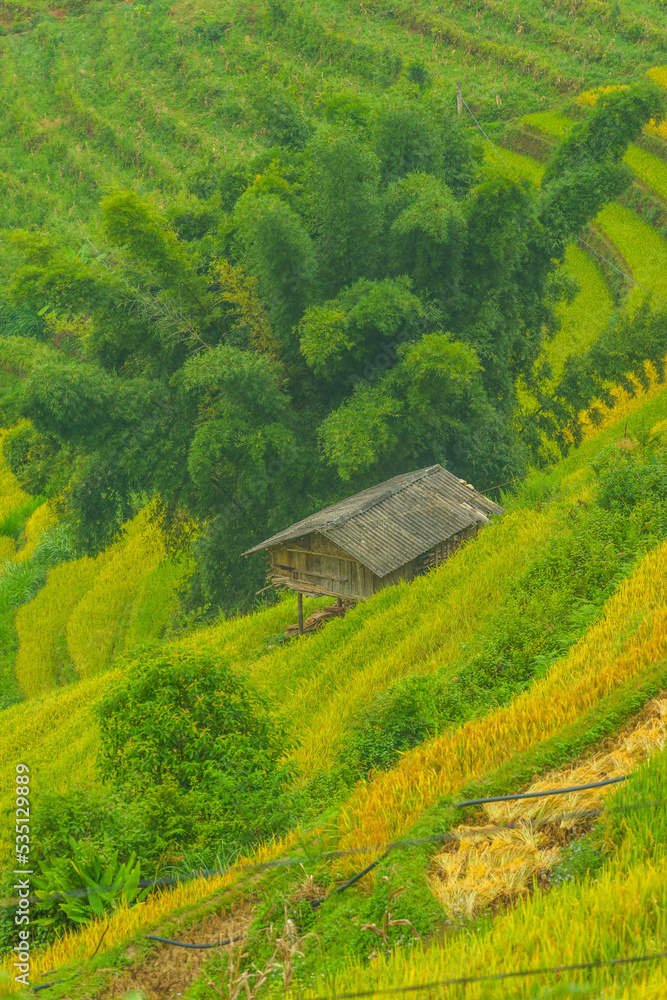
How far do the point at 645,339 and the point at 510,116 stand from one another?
18796 millimetres

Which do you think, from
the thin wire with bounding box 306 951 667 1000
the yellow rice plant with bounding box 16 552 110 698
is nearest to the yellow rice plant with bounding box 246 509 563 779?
the thin wire with bounding box 306 951 667 1000

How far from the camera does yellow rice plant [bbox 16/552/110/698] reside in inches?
690

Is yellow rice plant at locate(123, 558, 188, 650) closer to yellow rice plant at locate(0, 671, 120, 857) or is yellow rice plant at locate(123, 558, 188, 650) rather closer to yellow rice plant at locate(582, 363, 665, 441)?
yellow rice plant at locate(0, 671, 120, 857)

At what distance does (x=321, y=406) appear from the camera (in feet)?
56.0

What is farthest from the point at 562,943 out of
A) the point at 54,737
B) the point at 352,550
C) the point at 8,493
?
the point at 8,493

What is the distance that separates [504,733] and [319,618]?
814 cm

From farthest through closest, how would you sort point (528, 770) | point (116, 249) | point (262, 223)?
point (116, 249), point (262, 223), point (528, 770)

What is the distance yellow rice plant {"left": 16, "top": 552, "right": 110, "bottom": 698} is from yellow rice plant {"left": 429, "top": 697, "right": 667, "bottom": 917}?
47.2 ft

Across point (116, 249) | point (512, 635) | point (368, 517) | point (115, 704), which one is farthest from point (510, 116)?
point (115, 704)

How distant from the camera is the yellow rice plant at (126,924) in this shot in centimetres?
409

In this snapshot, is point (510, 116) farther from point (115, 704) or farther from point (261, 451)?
point (115, 704)

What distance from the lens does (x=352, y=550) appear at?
11.5 metres

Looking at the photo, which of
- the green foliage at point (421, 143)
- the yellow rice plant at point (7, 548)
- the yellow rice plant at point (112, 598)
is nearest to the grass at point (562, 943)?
the yellow rice plant at point (112, 598)

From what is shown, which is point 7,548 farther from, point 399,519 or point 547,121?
point 547,121
